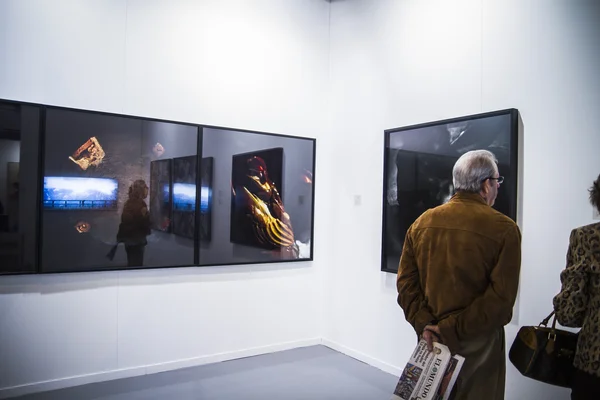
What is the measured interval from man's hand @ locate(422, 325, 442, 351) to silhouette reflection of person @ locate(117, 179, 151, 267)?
7.93 feet

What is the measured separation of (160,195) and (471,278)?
2.58 metres

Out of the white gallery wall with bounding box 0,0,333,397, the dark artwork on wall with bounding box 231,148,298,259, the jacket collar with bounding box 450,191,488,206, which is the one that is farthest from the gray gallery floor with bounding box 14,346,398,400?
the jacket collar with bounding box 450,191,488,206

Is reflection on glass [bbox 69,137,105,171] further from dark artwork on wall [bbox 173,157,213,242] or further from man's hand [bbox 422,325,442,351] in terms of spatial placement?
man's hand [bbox 422,325,442,351]

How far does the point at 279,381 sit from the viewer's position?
3518 millimetres

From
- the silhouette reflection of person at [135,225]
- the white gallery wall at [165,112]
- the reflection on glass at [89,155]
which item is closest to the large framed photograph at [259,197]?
the white gallery wall at [165,112]

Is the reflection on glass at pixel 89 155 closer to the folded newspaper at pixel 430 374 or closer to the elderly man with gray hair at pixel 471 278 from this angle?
the elderly man with gray hair at pixel 471 278

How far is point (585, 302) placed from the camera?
1.85 meters

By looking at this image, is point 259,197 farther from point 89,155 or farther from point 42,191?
point 42,191

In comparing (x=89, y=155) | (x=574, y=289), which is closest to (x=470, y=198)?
(x=574, y=289)

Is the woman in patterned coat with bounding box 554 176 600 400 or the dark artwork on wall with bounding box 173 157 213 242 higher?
the dark artwork on wall with bounding box 173 157 213 242

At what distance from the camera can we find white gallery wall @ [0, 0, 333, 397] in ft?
10.4

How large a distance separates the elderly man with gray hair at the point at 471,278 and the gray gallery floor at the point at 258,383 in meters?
1.51

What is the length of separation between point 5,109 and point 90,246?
1.11 meters

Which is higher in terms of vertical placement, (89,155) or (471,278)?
(89,155)
